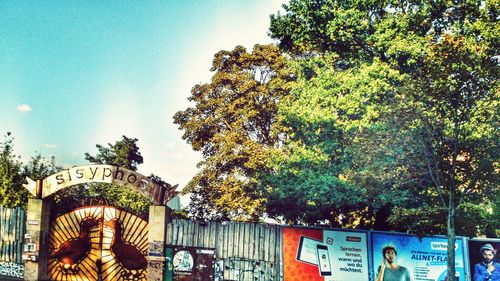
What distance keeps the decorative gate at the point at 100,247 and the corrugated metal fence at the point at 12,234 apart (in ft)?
4.77

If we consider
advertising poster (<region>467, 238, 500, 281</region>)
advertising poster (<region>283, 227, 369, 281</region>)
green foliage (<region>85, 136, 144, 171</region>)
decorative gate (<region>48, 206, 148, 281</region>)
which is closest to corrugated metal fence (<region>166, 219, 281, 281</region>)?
advertising poster (<region>283, 227, 369, 281</region>)

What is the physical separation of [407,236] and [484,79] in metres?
6.31

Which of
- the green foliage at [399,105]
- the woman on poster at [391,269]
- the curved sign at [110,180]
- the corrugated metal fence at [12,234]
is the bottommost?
the woman on poster at [391,269]

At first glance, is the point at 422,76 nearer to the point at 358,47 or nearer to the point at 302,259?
the point at 358,47

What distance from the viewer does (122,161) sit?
3597 cm

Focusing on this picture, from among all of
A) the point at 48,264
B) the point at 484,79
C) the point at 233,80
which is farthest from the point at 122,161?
the point at 484,79

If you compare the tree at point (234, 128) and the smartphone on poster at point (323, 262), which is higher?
the tree at point (234, 128)

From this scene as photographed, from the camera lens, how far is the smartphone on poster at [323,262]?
15.3m

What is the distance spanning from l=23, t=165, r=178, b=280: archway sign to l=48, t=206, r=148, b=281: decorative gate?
552 mm

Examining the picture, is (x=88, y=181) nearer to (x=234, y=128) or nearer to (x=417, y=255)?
(x=234, y=128)

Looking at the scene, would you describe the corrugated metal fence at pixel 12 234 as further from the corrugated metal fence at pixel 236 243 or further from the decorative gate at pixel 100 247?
the corrugated metal fence at pixel 236 243

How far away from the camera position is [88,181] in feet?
48.0

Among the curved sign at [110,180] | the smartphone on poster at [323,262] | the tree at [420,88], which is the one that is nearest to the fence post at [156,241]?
the curved sign at [110,180]

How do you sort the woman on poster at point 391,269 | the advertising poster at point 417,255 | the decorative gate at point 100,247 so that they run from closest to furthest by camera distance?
the decorative gate at point 100,247 < the woman on poster at point 391,269 < the advertising poster at point 417,255
